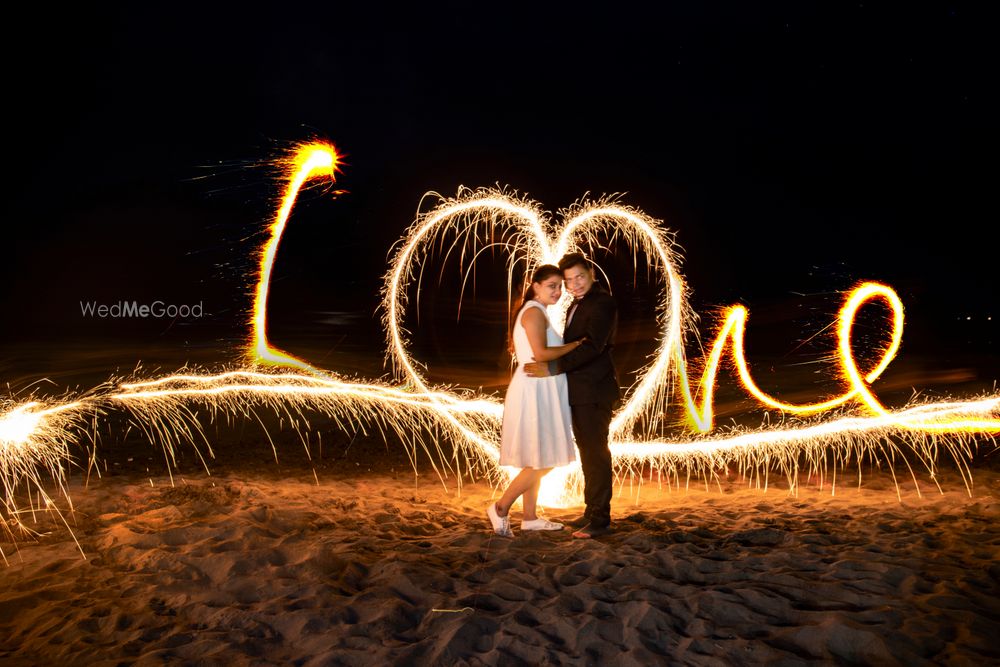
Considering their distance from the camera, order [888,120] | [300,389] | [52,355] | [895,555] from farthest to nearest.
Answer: [888,120] < [52,355] < [300,389] < [895,555]

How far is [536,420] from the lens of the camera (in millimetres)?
4145

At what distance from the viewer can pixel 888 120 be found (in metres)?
20.8

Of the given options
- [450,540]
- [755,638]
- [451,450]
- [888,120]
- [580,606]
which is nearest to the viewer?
[755,638]

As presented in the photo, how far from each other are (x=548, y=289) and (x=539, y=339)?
12.5 inches

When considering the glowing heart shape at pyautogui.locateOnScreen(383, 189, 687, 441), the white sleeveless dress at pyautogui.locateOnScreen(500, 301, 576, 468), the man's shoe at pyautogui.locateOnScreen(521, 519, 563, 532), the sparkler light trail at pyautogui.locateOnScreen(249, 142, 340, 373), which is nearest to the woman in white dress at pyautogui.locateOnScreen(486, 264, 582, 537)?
the white sleeveless dress at pyautogui.locateOnScreen(500, 301, 576, 468)

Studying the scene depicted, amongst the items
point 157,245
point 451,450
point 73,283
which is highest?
point 157,245

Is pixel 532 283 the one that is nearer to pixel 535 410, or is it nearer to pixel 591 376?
pixel 591 376

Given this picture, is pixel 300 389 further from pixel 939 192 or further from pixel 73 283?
pixel 939 192

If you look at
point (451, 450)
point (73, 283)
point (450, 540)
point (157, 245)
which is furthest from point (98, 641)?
point (157, 245)

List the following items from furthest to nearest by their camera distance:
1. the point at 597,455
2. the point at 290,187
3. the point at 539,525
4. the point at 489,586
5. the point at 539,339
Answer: the point at 290,187 < the point at 539,525 < the point at 597,455 < the point at 539,339 < the point at 489,586

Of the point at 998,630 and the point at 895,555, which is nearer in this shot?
the point at 998,630

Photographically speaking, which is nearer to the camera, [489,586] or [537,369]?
[489,586]

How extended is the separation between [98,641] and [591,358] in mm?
2783

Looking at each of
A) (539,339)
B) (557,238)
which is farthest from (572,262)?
(557,238)
